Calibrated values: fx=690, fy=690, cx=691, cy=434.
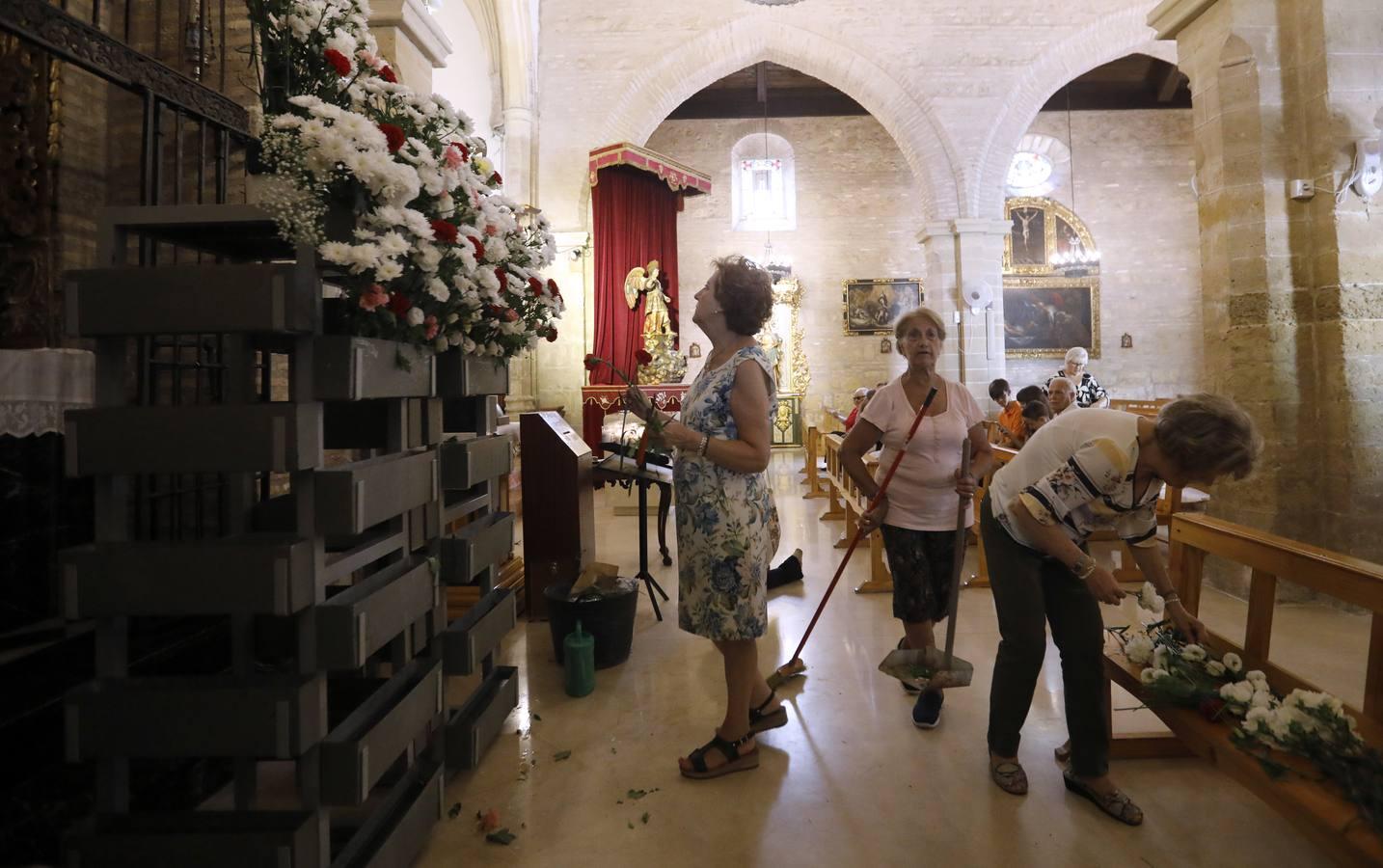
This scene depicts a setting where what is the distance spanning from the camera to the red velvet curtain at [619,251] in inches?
368

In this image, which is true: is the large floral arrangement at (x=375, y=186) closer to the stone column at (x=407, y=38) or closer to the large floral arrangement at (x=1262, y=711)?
the stone column at (x=407, y=38)

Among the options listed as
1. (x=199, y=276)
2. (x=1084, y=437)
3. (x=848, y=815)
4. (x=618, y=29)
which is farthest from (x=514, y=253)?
(x=618, y=29)

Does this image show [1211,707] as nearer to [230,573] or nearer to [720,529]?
[720,529]

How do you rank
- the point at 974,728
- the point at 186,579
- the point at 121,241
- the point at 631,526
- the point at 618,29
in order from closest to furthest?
the point at 186,579 → the point at 121,241 → the point at 974,728 → the point at 631,526 → the point at 618,29

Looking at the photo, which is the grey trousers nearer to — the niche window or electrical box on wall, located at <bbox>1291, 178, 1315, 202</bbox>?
electrical box on wall, located at <bbox>1291, 178, 1315, 202</bbox>

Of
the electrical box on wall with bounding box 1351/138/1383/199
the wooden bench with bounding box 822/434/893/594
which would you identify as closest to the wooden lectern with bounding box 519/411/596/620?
the wooden bench with bounding box 822/434/893/594

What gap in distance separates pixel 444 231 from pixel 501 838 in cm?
166

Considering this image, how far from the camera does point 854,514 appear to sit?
509 cm

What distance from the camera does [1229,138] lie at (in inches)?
164

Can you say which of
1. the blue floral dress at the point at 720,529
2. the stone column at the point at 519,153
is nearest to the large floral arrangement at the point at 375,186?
the blue floral dress at the point at 720,529

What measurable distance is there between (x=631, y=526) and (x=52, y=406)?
4699 mm

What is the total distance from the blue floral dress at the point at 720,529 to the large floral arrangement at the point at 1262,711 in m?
1.17

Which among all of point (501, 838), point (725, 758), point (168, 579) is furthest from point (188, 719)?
point (725, 758)

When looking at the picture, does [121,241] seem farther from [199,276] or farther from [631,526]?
[631,526]
